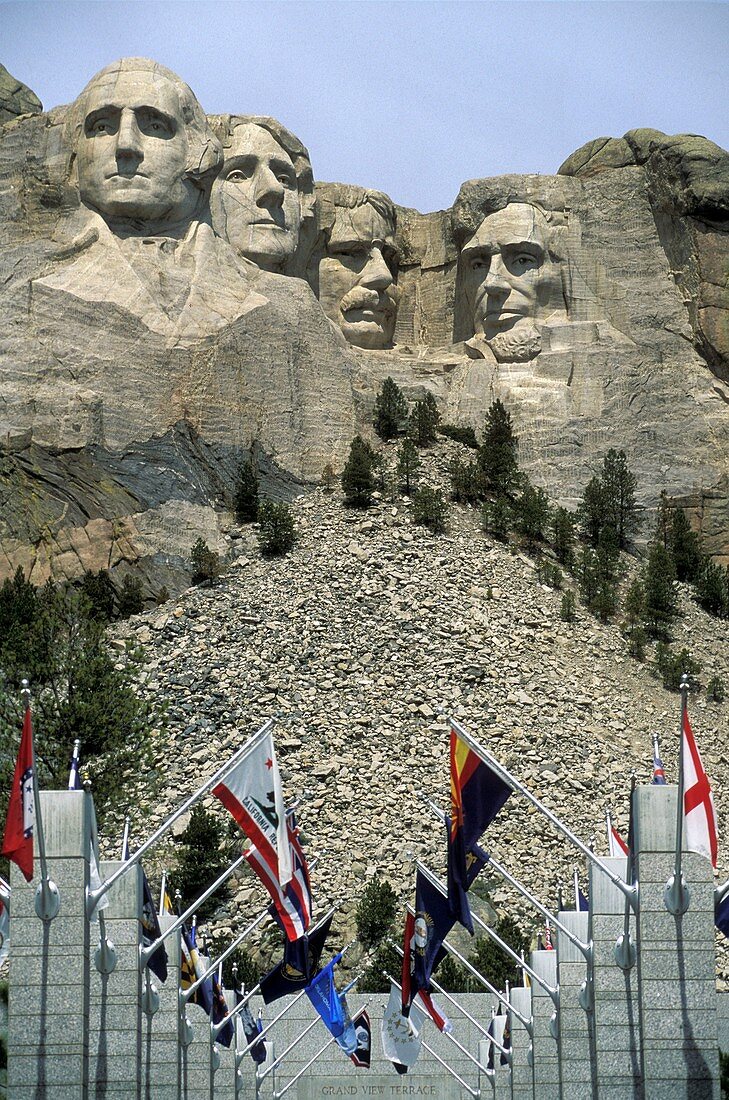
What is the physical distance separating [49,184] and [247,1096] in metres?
23.2

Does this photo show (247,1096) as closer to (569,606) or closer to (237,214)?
(569,606)

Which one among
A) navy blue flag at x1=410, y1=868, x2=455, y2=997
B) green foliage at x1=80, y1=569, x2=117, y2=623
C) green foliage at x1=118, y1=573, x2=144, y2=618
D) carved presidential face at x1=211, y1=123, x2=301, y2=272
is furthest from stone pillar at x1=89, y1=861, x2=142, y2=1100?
carved presidential face at x1=211, y1=123, x2=301, y2=272

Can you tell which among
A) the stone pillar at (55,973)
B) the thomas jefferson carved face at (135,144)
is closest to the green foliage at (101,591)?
the thomas jefferson carved face at (135,144)

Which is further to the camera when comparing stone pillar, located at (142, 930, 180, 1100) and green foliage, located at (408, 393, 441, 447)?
green foliage, located at (408, 393, 441, 447)

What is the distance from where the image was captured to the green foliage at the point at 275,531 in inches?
1929

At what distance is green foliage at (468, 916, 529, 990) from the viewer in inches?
1486

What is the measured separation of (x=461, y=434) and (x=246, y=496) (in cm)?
599

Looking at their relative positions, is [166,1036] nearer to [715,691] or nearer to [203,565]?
[203,565]

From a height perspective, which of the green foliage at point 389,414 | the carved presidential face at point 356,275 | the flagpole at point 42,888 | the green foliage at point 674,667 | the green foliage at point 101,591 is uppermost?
the carved presidential face at point 356,275

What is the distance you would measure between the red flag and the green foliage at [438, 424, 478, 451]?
3105 cm

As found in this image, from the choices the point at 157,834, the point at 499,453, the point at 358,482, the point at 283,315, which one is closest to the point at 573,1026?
the point at 157,834

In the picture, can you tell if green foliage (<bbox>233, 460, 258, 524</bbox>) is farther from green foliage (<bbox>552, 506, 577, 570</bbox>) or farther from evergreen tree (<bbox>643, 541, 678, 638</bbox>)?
evergreen tree (<bbox>643, 541, 678, 638</bbox>)

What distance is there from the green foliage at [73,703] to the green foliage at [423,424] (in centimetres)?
1223

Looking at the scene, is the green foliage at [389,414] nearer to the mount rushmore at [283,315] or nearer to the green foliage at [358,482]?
the mount rushmore at [283,315]
